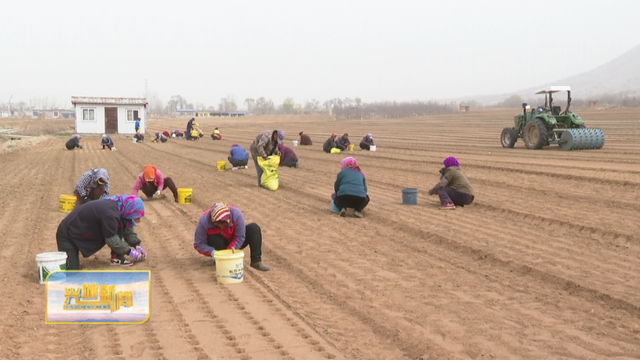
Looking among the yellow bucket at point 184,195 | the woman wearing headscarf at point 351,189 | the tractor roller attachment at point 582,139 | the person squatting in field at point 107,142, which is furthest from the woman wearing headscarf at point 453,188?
the person squatting in field at point 107,142

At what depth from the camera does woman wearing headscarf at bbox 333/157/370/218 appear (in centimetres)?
1002

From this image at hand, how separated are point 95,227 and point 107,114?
39.9 meters

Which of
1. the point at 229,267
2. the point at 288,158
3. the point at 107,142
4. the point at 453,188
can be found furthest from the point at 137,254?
the point at 107,142

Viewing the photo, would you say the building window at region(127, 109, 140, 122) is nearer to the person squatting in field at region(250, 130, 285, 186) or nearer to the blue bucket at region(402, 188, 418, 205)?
the person squatting in field at region(250, 130, 285, 186)

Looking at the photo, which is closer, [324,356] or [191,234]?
[324,356]

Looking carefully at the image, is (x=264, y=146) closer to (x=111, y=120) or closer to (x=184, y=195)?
(x=184, y=195)

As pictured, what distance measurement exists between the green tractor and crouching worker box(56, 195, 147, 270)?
56.6ft

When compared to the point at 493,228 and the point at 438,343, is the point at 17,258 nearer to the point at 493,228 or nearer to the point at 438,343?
the point at 438,343

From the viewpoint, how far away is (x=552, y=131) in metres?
21.5

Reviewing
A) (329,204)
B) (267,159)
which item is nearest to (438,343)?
(329,204)

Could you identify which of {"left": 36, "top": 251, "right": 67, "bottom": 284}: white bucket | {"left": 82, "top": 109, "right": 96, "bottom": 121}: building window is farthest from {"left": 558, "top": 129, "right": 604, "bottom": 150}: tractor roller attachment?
{"left": 82, "top": 109, "right": 96, "bottom": 121}: building window

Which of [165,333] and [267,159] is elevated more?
[267,159]

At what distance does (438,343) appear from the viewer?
4836 mm

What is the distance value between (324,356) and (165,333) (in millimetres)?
1354
